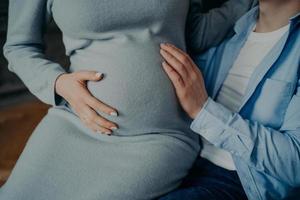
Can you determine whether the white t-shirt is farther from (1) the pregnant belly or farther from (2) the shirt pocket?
(1) the pregnant belly

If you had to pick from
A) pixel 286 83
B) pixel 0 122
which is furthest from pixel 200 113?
pixel 0 122

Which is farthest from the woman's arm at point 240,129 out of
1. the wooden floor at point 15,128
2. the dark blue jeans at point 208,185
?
the wooden floor at point 15,128

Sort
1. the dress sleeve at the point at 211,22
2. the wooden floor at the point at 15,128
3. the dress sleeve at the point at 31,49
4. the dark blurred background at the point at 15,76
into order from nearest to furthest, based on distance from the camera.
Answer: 1. the dress sleeve at the point at 31,49
2. the dress sleeve at the point at 211,22
3. the wooden floor at the point at 15,128
4. the dark blurred background at the point at 15,76

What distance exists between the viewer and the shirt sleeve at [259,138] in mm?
843

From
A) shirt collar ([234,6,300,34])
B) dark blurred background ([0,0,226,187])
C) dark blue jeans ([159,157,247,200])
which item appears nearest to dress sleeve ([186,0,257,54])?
shirt collar ([234,6,300,34])

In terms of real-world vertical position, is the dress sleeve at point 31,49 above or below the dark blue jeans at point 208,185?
above

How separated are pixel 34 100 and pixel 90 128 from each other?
1.08 m

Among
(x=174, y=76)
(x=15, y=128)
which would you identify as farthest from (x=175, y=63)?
(x=15, y=128)

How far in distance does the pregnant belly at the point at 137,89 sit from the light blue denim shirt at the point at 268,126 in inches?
3.5

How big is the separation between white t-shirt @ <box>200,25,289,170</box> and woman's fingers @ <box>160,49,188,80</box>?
192mm

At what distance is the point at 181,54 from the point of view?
92 centimetres

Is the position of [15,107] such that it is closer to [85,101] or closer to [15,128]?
[15,128]

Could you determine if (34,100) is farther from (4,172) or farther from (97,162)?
(97,162)

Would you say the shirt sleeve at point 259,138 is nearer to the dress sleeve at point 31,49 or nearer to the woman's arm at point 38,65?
the woman's arm at point 38,65
